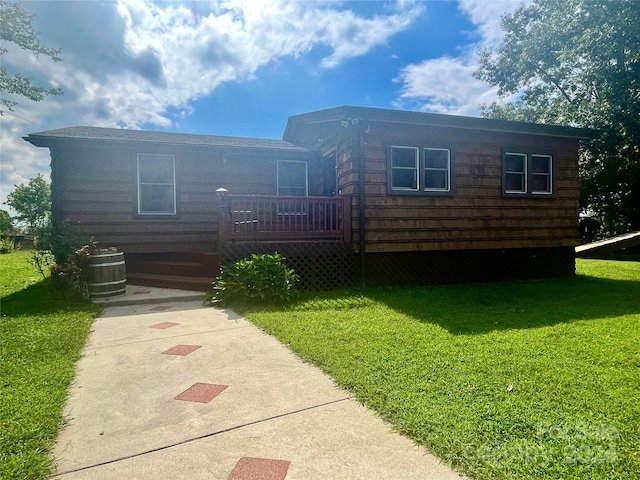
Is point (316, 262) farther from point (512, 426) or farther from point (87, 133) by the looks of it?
point (87, 133)

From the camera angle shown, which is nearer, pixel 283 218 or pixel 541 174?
pixel 283 218

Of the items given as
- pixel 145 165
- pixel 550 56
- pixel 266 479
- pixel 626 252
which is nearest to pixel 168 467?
pixel 266 479

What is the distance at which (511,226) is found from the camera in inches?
318

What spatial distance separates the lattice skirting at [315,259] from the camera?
6516 mm

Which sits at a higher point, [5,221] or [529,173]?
[529,173]

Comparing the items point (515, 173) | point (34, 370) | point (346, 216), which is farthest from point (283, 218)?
point (515, 173)

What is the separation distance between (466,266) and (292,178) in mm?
5052

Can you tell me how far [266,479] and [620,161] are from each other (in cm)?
1951

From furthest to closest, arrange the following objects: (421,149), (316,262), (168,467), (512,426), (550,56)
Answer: (550,56)
(421,149)
(316,262)
(512,426)
(168,467)

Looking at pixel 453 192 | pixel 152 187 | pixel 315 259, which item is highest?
pixel 152 187

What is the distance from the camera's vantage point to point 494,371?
2.73 meters

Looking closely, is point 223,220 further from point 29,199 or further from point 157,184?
point 29,199

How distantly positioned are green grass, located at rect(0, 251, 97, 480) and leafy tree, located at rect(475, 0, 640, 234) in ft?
61.9

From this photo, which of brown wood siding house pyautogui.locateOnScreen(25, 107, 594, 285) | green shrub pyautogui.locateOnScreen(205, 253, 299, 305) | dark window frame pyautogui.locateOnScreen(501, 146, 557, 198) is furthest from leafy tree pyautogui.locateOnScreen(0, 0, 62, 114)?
dark window frame pyautogui.locateOnScreen(501, 146, 557, 198)
